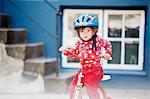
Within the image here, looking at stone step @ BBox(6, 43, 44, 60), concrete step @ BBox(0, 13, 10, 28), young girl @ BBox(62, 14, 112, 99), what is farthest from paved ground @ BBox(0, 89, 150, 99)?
young girl @ BBox(62, 14, 112, 99)

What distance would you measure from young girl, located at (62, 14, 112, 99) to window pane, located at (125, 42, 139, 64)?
138 inches

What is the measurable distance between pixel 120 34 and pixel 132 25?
10.6 inches

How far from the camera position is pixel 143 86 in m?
7.16

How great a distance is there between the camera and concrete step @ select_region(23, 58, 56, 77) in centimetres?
711

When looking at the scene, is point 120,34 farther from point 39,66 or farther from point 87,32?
point 87,32

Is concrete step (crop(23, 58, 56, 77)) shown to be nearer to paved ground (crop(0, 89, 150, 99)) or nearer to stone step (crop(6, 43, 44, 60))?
stone step (crop(6, 43, 44, 60))

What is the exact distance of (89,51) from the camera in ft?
14.5

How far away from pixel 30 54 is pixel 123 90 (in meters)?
1.76

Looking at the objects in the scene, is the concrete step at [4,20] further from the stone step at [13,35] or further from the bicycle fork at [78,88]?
the bicycle fork at [78,88]

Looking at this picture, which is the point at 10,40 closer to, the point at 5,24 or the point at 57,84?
the point at 5,24

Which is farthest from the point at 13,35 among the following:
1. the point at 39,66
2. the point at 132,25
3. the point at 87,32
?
the point at 87,32

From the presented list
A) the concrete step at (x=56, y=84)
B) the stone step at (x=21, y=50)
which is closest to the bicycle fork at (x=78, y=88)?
the concrete step at (x=56, y=84)

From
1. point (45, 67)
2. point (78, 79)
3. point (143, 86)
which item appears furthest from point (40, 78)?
point (78, 79)

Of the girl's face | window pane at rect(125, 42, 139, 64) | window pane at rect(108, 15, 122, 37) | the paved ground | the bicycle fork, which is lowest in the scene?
the paved ground
